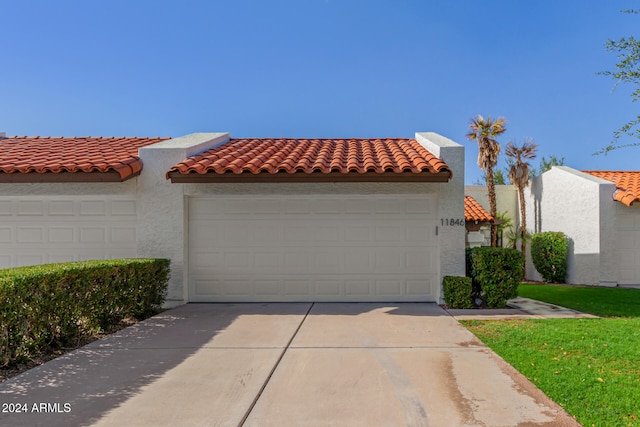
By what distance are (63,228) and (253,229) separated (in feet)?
15.1

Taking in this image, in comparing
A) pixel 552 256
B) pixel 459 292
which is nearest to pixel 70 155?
pixel 459 292

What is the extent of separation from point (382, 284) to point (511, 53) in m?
12.3

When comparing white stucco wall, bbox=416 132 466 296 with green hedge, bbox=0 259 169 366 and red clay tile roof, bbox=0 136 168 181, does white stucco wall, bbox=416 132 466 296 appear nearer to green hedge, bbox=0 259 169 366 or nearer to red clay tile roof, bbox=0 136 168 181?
green hedge, bbox=0 259 169 366

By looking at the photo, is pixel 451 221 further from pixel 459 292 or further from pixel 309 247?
pixel 309 247

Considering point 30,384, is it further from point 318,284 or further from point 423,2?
point 423,2

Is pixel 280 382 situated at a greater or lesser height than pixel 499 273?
lesser

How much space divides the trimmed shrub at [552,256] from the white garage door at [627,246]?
6.23 ft

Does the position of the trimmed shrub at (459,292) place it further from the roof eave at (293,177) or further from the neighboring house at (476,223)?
the neighboring house at (476,223)

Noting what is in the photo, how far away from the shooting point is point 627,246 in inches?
532

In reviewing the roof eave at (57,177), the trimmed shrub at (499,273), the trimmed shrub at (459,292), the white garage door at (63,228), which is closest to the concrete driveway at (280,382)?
the trimmed shrub at (459,292)

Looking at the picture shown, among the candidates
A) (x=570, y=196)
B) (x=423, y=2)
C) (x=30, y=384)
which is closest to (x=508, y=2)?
(x=423, y=2)

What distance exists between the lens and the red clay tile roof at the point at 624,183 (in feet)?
42.5

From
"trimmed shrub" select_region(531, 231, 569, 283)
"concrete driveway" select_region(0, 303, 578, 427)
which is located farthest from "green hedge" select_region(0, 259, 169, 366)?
"trimmed shrub" select_region(531, 231, 569, 283)

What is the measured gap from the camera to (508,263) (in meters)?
8.66
